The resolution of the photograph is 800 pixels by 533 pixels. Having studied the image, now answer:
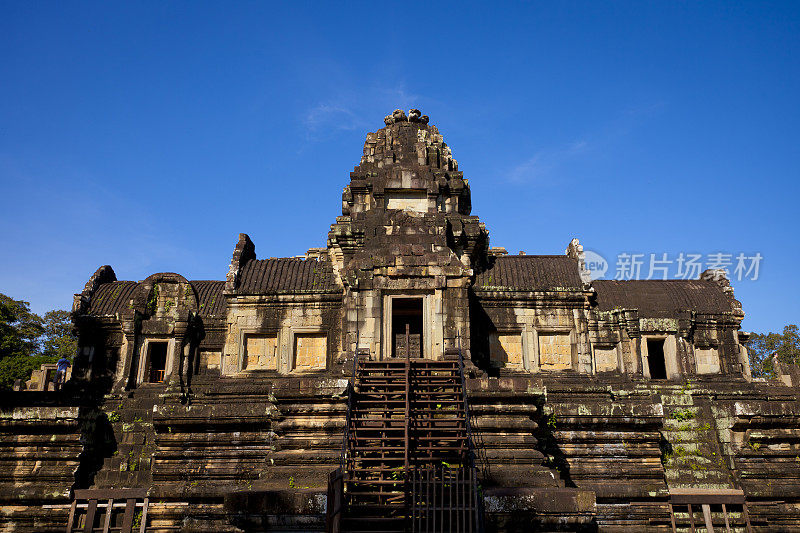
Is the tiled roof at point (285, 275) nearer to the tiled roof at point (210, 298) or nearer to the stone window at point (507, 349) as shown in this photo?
the tiled roof at point (210, 298)

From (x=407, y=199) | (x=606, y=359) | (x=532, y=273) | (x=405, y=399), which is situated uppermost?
(x=407, y=199)

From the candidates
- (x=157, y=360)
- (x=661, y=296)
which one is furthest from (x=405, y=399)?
(x=157, y=360)

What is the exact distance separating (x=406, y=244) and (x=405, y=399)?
4863 mm

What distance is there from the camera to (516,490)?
905 centimetres

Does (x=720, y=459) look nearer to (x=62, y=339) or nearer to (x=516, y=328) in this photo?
(x=516, y=328)

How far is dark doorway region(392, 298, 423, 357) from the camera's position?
15855mm

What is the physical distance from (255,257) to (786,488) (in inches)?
701

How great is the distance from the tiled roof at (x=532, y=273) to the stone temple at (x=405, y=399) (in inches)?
2.9

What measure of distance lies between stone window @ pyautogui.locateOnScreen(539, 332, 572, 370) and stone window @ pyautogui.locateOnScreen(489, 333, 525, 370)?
2.17ft

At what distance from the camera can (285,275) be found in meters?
20.5

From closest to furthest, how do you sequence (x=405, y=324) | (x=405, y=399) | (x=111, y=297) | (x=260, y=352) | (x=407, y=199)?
(x=405, y=399) < (x=405, y=324) < (x=407, y=199) < (x=260, y=352) < (x=111, y=297)

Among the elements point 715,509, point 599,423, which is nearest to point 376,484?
point 599,423

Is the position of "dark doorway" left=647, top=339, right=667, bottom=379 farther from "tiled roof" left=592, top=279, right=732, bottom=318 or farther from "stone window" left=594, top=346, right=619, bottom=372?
"stone window" left=594, top=346, right=619, bottom=372

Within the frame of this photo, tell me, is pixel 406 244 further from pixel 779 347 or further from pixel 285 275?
pixel 779 347
